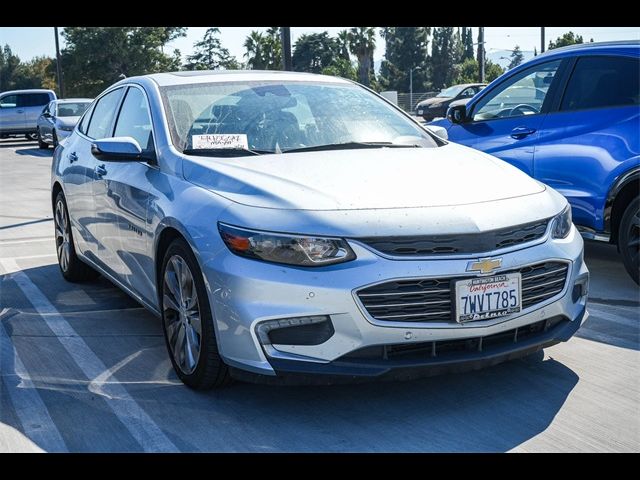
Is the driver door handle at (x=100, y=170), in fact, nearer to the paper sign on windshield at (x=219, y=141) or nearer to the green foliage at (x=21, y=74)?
the paper sign on windshield at (x=219, y=141)

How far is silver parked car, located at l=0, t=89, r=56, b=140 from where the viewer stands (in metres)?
31.9

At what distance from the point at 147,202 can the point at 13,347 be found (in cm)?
133

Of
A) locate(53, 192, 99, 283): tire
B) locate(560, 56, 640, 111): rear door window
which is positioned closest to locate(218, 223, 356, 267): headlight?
locate(53, 192, 99, 283): tire

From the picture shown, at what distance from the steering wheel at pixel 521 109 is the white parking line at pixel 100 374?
12.9 feet

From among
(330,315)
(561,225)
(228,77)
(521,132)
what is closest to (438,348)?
(330,315)

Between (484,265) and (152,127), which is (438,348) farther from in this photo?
(152,127)

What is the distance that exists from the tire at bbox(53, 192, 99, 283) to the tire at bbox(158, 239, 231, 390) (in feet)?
7.82

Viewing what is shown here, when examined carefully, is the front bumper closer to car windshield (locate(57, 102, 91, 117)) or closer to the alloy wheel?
the alloy wheel

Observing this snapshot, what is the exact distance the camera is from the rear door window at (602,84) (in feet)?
20.1

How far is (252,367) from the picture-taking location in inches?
144

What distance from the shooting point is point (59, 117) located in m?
23.8
